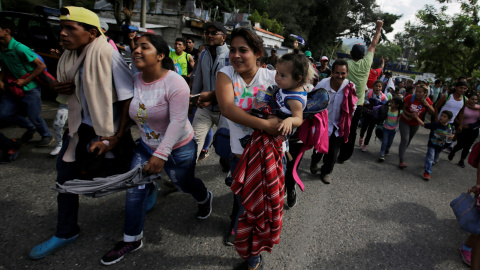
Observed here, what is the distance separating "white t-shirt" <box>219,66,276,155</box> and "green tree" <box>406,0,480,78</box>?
1547 centimetres

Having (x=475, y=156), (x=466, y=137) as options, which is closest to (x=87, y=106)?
(x=475, y=156)

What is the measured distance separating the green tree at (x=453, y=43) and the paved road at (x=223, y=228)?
12.7m

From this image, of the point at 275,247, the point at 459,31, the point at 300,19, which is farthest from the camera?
the point at 300,19

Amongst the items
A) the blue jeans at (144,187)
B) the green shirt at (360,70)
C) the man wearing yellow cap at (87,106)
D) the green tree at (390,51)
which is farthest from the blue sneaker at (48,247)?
the green tree at (390,51)

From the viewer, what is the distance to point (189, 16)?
19.0m

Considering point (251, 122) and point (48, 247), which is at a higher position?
point (251, 122)

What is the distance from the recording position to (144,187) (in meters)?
2.08

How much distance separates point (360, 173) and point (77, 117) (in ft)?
15.0

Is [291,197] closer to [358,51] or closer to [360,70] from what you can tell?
[360,70]

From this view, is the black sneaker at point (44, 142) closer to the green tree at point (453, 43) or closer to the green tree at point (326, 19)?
the green tree at point (453, 43)

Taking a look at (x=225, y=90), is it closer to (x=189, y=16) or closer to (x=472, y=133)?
(x=472, y=133)

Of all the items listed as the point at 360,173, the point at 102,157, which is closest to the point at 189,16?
the point at 360,173

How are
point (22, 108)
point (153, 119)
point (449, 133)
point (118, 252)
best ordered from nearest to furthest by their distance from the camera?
point (153, 119), point (118, 252), point (22, 108), point (449, 133)

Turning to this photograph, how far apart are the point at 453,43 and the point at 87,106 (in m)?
17.2
